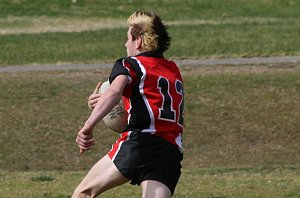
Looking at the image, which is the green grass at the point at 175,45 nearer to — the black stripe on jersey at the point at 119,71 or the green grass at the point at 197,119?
the green grass at the point at 197,119

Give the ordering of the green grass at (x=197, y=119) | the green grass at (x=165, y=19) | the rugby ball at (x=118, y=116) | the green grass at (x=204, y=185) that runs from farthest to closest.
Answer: the green grass at (x=165, y=19), the green grass at (x=197, y=119), the green grass at (x=204, y=185), the rugby ball at (x=118, y=116)

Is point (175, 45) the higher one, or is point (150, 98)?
point (150, 98)

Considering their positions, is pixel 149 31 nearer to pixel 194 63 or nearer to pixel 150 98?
pixel 150 98

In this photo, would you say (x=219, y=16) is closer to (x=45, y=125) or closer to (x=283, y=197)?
(x=45, y=125)

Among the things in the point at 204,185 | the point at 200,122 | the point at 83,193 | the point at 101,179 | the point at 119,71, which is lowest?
the point at 200,122

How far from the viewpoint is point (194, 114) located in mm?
15797

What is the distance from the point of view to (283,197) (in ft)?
30.4

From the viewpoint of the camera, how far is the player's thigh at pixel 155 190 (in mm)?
6297

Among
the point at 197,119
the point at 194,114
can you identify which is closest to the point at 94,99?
the point at 197,119

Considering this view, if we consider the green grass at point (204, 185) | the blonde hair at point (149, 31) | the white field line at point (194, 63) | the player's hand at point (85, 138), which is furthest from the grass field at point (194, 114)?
the player's hand at point (85, 138)

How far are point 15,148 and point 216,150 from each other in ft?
9.61

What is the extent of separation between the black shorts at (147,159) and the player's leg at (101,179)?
0.04 m

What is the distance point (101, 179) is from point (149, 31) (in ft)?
3.32

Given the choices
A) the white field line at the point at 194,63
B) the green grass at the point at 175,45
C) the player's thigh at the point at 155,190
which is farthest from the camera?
the green grass at the point at 175,45
